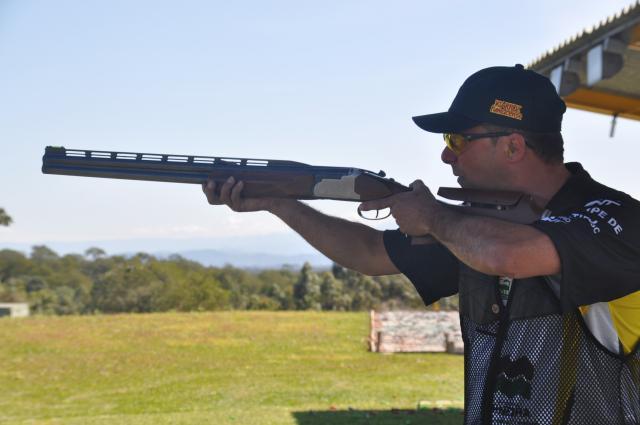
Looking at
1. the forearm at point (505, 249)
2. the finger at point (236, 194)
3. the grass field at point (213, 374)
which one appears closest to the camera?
the forearm at point (505, 249)

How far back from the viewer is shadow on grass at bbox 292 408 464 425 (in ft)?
27.5

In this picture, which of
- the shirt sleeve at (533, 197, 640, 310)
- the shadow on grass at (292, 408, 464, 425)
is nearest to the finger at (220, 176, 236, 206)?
the shirt sleeve at (533, 197, 640, 310)

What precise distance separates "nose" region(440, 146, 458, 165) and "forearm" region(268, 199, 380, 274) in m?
0.76

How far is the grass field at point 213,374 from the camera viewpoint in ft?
32.1

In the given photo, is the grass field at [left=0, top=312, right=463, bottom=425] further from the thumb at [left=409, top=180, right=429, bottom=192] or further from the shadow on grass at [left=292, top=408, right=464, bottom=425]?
the thumb at [left=409, top=180, right=429, bottom=192]

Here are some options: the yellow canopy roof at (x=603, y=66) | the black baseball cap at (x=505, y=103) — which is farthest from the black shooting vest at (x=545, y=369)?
the yellow canopy roof at (x=603, y=66)

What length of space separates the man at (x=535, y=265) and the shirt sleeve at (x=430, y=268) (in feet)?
0.70

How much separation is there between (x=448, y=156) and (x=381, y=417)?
6.62m

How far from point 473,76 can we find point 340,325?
18048 millimetres

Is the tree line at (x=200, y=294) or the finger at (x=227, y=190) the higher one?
the finger at (x=227, y=190)

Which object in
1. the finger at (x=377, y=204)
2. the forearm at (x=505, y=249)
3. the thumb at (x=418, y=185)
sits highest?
the thumb at (x=418, y=185)

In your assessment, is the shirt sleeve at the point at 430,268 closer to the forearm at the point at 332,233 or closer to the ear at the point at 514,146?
the forearm at the point at 332,233

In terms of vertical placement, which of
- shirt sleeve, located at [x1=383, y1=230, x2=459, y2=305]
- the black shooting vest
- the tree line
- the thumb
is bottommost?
the tree line

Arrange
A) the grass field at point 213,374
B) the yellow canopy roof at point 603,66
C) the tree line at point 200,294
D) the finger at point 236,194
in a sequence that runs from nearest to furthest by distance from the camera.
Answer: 1. the finger at point 236,194
2. the yellow canopy roof at point 603,66
3. the grass field at point 213,374
4. the tree line at point 200,294
